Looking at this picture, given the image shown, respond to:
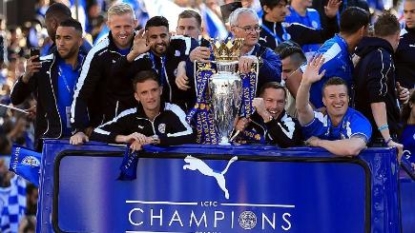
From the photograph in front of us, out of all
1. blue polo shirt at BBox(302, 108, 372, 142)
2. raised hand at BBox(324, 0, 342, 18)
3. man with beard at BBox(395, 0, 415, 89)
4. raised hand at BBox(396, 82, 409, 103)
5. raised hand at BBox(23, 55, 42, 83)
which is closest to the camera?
blue polo shirt at BBox(302, 108, 372, 142)

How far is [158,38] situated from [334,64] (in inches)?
52.9

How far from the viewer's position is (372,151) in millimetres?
8562

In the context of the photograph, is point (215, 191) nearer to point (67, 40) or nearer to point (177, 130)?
point (177, 130)

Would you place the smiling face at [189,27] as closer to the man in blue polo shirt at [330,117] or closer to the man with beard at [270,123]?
the man with beard at [270,123]

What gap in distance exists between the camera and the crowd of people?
8.96m

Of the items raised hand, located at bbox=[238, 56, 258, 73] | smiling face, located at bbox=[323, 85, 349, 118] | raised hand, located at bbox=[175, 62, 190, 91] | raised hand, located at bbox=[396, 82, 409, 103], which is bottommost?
smiling face, located at bbox=[323, 85, 349, 118]

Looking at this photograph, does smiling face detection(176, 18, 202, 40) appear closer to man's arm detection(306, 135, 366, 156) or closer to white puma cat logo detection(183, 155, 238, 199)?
white puma cat logo detection(183, 155, 238, 199)

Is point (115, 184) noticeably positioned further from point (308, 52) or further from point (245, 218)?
point (308, 52)

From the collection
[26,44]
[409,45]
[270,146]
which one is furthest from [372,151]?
[26,44]

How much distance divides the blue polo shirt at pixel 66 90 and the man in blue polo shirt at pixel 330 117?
2200 millimetres

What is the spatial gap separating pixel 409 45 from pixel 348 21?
177 centimetres

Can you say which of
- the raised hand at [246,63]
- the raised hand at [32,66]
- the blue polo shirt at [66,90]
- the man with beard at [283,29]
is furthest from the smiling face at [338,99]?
the man with beard at [283,29]

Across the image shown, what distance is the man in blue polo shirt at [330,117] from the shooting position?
28.8 ft

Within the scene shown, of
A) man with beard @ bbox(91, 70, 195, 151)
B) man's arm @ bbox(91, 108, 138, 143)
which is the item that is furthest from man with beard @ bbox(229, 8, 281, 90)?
man's arm @ bbox(91, 108, 138, 143)
